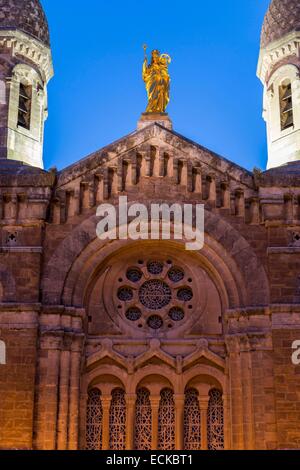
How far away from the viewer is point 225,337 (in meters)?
23.0

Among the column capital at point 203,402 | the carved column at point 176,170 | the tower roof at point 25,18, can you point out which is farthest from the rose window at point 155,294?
the tower roof at point 25,18

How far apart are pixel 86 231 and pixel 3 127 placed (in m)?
6.13

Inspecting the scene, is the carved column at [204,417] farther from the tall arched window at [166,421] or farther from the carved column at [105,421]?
the carved column at [105,421]

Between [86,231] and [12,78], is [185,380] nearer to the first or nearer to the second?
[86,231]

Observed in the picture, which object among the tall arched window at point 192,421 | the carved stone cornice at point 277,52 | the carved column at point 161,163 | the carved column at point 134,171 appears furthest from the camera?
the carved stone cornice at point 277,52

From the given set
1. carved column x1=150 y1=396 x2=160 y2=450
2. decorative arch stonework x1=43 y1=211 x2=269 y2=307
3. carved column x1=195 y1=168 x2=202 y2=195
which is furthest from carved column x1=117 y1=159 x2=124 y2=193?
carved column x1=150 y1=396 x2=160 y2=450

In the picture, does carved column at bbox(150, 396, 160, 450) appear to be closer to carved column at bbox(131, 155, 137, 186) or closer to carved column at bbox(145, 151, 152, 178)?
carved column at bbox(131, 155, 137, 186)

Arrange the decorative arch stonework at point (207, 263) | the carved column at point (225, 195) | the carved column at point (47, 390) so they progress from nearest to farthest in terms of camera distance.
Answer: the carved column at point (47, 390), the decorative arch stonework at point (207, 263), the carved column at point (225, 195)

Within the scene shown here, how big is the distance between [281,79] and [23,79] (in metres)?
9.14

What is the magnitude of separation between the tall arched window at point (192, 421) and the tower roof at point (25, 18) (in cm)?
1452

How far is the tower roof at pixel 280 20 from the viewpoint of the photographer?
29.9 meters

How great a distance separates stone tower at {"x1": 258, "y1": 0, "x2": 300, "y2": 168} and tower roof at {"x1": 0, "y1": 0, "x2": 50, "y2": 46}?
8156 millimetres

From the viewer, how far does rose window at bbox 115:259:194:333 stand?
2386cm

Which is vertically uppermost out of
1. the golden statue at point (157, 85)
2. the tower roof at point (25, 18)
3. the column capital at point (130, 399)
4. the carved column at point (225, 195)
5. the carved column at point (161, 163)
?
the tower roof at point (25, 18)
